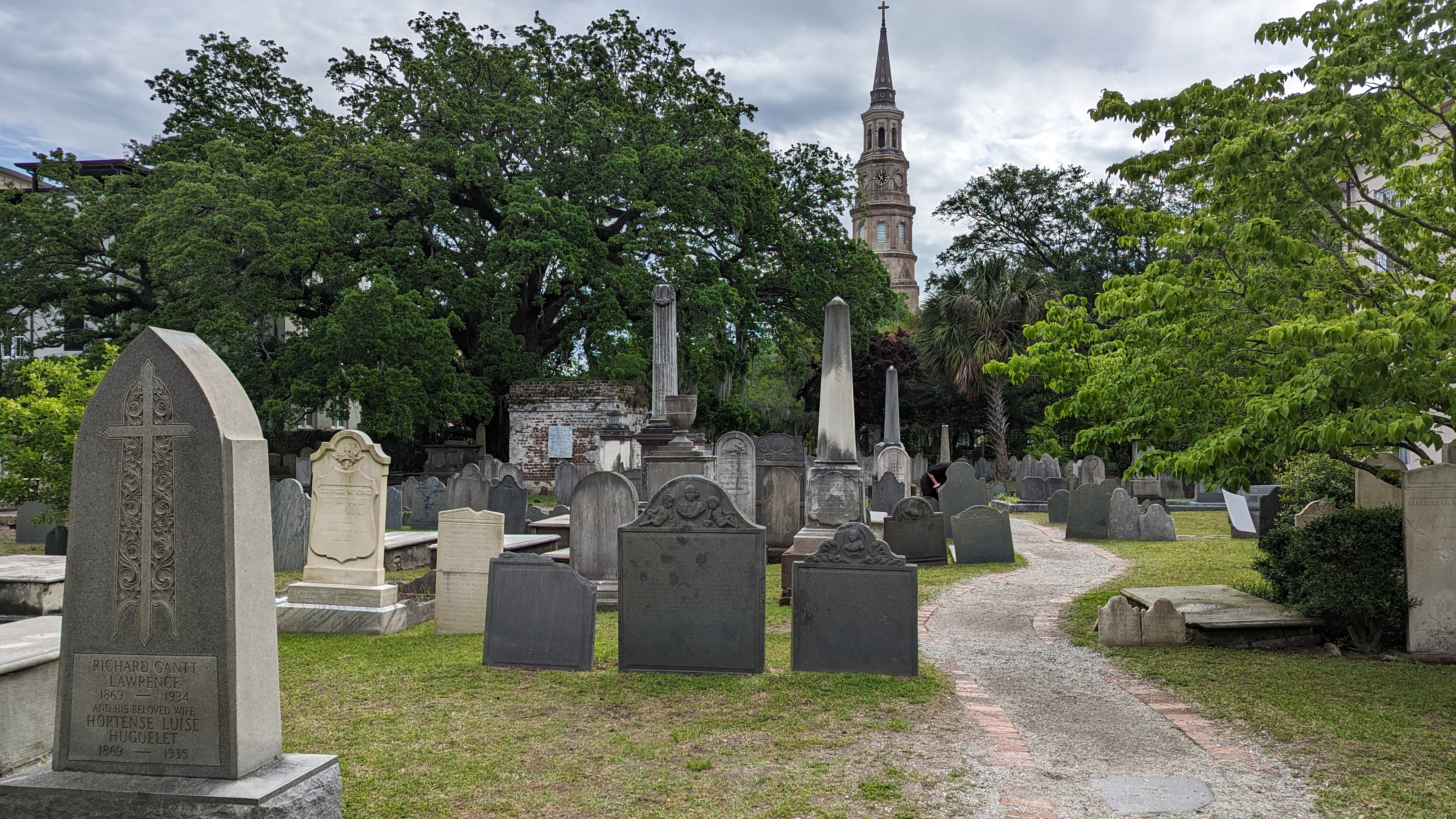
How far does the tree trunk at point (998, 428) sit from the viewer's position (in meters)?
33.1

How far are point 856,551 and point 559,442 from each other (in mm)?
20916

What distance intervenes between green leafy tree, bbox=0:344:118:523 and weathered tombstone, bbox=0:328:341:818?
1005 centimetres

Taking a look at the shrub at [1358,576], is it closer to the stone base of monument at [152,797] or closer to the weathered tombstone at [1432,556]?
the weathered tombstone at [1432,556]

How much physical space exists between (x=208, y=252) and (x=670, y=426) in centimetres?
1398

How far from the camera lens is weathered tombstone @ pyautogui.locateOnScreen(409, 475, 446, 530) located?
16391 millimetres

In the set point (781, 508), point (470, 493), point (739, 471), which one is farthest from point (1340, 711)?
point (470, 493)

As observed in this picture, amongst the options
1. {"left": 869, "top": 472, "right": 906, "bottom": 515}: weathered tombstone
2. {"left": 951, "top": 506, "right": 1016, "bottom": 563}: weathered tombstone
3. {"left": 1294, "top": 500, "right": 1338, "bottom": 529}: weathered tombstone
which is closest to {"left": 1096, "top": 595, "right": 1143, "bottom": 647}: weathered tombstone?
{"left": 1294, "top": 500, "right": 1338, "bottom": 529}: weathered tombstone

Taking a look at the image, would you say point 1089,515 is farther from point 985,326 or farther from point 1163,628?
point 985,326

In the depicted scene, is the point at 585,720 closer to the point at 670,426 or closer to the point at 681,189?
the point at 670,426

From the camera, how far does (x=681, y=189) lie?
959 inches

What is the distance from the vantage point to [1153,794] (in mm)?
4207

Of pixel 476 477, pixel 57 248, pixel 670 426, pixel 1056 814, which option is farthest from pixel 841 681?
pixel 57 248

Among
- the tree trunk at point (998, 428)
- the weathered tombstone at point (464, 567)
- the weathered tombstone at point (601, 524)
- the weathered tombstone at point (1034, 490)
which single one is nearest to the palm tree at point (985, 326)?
the tree trunk at point (998, 428)

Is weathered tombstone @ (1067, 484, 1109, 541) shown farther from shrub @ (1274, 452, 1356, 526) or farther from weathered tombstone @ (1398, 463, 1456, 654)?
weathered tombstone @ (1398, 463, 1456, 654)
